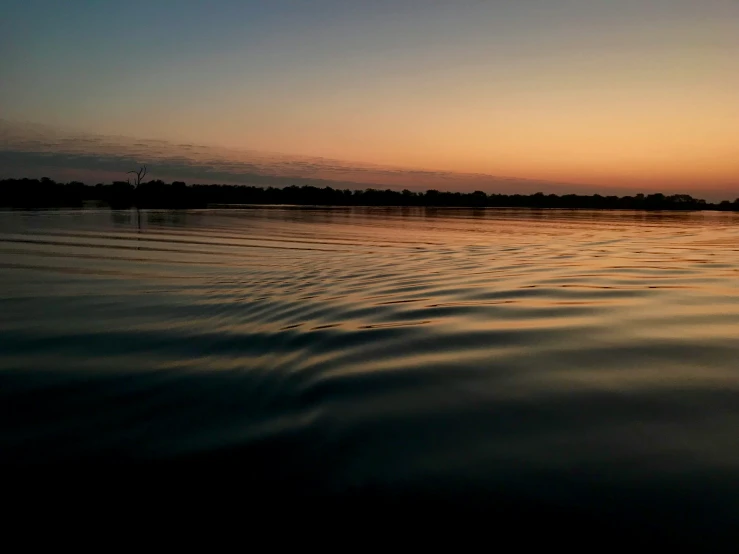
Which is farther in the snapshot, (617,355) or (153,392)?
(617,355)

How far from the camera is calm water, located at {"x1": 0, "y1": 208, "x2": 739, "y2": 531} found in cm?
233

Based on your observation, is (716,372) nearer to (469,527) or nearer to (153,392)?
(469,527)

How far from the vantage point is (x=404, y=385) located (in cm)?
353

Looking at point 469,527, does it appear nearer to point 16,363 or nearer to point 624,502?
point 624,502

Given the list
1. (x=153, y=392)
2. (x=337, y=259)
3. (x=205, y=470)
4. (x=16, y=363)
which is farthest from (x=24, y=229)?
(x=205, y=470)

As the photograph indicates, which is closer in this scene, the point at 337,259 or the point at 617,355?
the point at 617,355

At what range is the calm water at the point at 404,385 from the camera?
91.8 inches

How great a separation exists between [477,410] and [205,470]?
161 cm

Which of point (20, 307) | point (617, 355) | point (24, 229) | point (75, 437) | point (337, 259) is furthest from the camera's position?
point (24, 229)

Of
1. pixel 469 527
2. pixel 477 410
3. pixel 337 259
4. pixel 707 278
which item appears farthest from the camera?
pixel 337 259

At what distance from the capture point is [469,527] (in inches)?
76.2

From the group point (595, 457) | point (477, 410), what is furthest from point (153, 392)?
point (595, 457)

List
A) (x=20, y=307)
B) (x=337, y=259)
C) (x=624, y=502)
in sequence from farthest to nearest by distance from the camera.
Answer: (x=337, y=259)
(x=20, y=307)
(x=624, y=502)

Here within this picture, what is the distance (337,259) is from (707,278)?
717 centimetres
